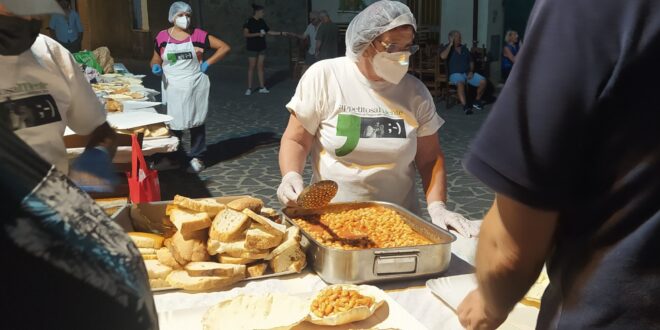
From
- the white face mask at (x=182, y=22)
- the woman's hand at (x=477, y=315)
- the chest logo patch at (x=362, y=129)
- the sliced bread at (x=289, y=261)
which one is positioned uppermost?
the white face mask at (x=182, y=22)

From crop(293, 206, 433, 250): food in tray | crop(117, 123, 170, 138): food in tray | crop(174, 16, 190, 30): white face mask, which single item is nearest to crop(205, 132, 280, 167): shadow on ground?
crop(174, 16, 190, 30): white face mask

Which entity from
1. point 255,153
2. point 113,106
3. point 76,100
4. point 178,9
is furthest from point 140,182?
point 255,153

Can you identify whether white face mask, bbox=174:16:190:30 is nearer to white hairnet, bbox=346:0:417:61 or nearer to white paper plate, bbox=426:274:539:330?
white hairnet, bbox=346:0:417:61

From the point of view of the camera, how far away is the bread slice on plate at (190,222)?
180 cm

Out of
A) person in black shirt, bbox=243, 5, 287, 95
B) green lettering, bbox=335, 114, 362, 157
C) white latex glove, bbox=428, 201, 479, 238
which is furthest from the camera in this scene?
person in black shirt, bbox=243, 5, 287, 95

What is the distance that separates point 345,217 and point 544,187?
123cm

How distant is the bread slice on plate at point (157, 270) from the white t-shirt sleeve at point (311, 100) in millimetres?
887

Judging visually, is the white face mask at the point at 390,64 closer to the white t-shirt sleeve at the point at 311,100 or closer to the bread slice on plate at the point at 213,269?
the white t-shirt sleeve at the point at 311,100

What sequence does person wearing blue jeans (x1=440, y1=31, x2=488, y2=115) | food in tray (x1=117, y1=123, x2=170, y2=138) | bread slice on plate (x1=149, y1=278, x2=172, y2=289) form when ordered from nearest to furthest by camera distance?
bread slice on plate (x1=149, y1=278, x2=172, y2=289), food in tray (x1=117, y1=123, x2=170, y2=138), person wearing blue jeans (x1=440, y1=31, x2=488, y2=115)

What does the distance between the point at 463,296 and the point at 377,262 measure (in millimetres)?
234

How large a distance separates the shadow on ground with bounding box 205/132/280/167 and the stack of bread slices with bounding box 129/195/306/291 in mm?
4842

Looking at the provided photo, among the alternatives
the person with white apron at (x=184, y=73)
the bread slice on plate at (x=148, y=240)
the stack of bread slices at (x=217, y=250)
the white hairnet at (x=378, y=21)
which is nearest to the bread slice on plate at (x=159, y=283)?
the stack of bread slices at (x=217, y=250)

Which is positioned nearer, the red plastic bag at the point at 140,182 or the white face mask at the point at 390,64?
the white face mask at the point at 390,64

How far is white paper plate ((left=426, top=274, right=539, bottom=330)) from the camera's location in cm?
146
